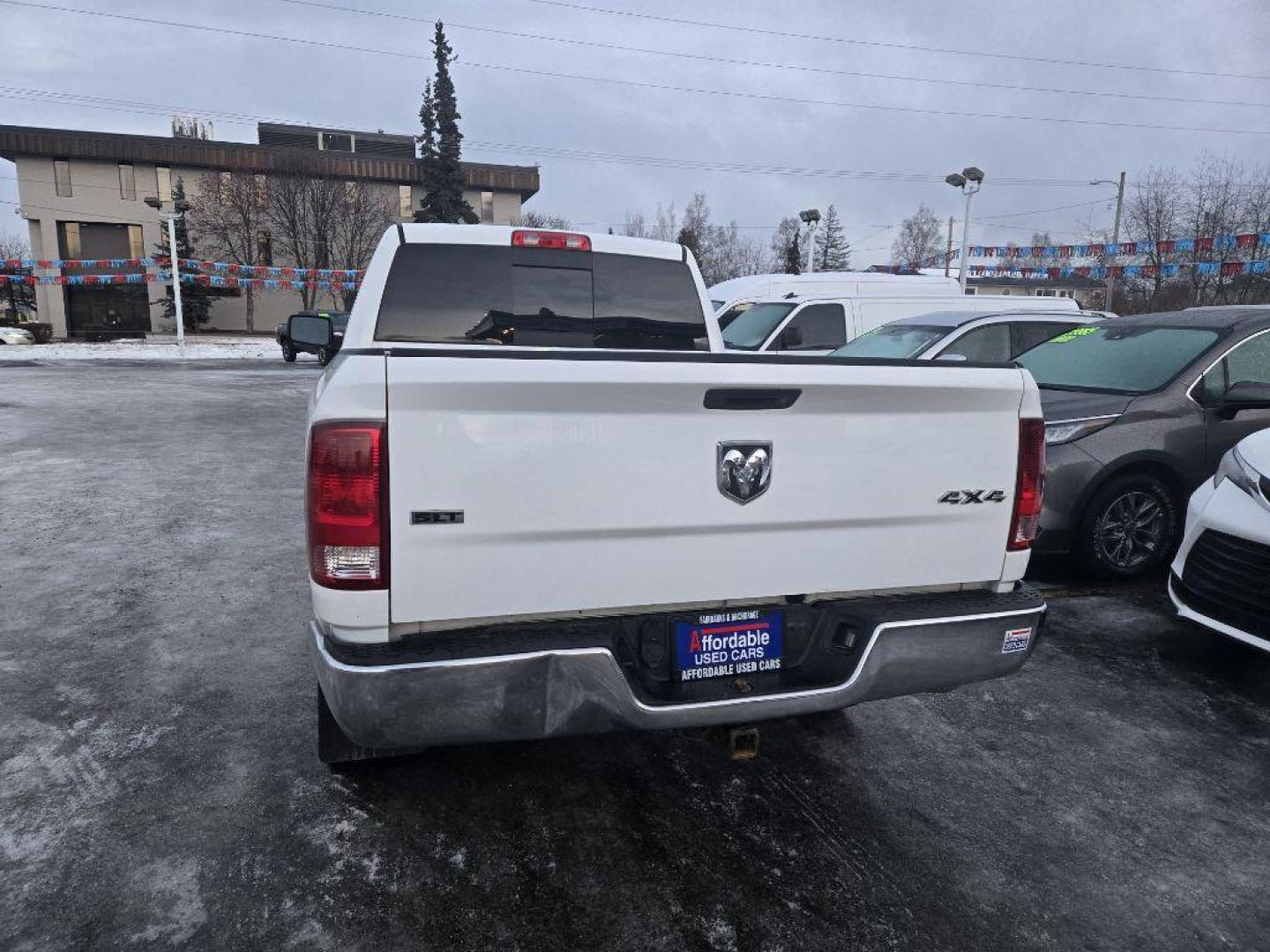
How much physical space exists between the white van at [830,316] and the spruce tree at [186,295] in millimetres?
42973

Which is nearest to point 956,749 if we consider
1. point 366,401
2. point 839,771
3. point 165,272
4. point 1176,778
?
point 839,771

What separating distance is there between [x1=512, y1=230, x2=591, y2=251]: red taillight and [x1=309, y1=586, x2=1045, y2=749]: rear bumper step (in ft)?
7.35

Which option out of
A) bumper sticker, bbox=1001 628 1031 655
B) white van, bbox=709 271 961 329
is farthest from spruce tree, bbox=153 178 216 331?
bumper sticker, bbox=1001 628 1031 655

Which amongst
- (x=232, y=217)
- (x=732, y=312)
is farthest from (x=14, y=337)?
(x=732, y=312)

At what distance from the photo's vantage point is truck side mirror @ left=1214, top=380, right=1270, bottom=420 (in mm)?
4828

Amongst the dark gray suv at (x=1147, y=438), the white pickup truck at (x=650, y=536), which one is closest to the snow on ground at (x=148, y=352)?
the dark gray suv at (x=1147, y=438)

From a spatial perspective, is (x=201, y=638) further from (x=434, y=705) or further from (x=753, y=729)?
(x=753, y=729)

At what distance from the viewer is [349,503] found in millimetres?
2102

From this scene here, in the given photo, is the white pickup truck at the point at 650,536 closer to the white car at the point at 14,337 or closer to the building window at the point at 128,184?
the white car at the point at 14,337

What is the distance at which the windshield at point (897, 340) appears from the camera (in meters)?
8.17

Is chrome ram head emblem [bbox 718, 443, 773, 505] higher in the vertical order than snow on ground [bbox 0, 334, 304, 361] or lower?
higher

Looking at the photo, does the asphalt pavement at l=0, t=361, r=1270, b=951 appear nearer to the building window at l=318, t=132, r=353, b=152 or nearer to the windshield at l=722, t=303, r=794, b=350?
the windshield at l=722, t=303, r=794, b=350

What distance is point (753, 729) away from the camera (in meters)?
2.63

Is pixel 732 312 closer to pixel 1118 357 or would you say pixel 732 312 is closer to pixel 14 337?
pixel 1118 357
